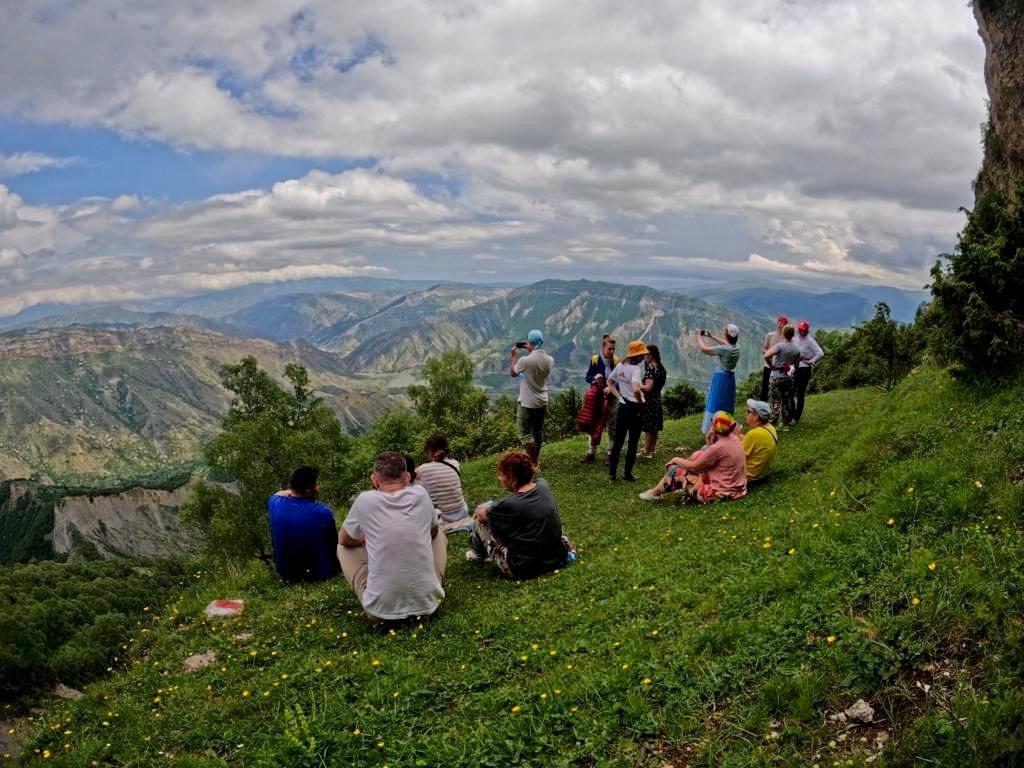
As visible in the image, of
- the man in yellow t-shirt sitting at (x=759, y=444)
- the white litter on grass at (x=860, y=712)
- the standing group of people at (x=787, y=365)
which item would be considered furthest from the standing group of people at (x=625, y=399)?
the white litter on grass at (x=860, y=712)

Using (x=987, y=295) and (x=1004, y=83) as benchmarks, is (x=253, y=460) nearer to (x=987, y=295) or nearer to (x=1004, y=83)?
(x=987, y=295)

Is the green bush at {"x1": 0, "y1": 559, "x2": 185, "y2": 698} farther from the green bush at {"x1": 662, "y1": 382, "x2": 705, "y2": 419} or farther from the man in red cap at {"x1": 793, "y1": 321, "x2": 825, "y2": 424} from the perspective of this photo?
the green bush at {"x1": 662, "y1": 382, "x2": 705, "y2": 419}

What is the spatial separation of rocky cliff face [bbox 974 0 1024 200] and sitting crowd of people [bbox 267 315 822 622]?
12457 millimetres

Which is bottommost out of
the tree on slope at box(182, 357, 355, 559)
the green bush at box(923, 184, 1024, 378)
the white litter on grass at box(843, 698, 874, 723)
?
the tree on slope at box(182, 357, 355, 559)

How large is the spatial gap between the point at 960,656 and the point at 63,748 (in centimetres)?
942

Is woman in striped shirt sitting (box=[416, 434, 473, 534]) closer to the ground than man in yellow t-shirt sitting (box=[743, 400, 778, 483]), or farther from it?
closer to the ground

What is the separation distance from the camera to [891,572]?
6.30 metres

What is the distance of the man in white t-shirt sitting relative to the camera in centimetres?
858

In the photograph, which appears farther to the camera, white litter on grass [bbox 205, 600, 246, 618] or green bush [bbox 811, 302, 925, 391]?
green bush [bbox 811, 302, 925, 391]

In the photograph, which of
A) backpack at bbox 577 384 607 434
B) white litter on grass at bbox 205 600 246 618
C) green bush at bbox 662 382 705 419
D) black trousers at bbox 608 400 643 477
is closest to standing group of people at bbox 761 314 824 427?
black trousers at bbox 608 400 643 477

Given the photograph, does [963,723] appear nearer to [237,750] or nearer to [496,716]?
[496,716]

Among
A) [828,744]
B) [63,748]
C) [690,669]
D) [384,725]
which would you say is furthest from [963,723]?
[63,748]

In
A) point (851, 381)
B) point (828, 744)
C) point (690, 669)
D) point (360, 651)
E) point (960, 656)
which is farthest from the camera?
point (851, 381)

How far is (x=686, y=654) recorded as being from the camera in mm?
6203
